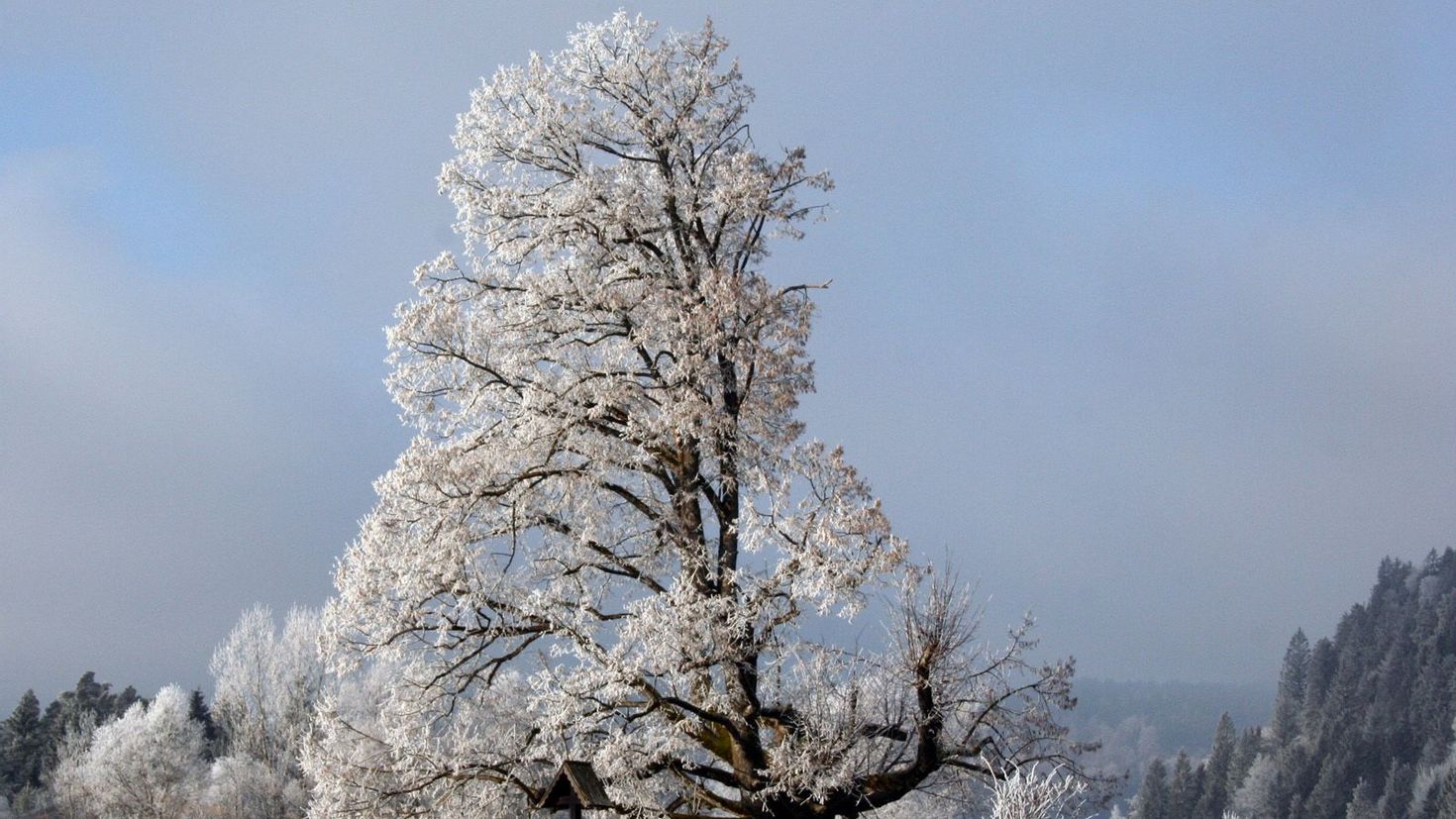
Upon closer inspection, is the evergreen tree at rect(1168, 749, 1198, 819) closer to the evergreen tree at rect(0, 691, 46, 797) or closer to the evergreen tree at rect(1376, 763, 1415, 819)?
the evergreen tree at rect(1376, 763, 1415, 819)

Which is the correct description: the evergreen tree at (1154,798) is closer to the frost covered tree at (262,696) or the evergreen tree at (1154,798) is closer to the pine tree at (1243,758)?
the pine tree at (1243,758)

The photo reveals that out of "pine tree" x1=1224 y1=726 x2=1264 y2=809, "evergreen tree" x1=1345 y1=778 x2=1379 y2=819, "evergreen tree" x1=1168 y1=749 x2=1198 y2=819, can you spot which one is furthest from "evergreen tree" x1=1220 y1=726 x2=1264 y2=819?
"evergreen tree" x1=1345 y1=778 x2=1379 y2=819

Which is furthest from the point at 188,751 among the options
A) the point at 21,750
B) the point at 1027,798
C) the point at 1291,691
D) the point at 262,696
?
the point at 1291,691

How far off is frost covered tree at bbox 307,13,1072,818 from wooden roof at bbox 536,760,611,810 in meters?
0.58

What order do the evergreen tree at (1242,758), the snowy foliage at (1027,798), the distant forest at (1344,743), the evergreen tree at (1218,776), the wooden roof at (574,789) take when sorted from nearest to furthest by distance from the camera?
1. the snowy foliage at (1027,798)
2. the wooden roof at (574,789)
3. the distant forest at (1344,743)
4. the evergreen tree at (1218,776)
5. the evergreen tree at (1242,758)

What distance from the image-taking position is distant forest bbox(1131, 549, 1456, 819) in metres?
75.9

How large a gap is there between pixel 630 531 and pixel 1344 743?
262 ft

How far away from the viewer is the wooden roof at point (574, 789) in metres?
9.93

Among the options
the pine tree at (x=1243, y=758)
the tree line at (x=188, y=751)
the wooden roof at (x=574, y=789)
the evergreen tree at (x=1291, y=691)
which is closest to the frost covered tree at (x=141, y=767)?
the tree line at (x=188, y=751)

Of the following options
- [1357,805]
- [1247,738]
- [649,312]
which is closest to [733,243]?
[649,312]

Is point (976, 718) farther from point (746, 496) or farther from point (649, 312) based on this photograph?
point (649, 312)

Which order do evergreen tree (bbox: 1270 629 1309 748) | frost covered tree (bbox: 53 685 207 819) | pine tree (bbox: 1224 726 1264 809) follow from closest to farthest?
frost covered tree (bbox: 53 685 207 819), pine tree (bbox: 1224 726 1264 809), evergreen tree (bbox: 1270 629 1309 748)

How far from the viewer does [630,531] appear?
41.9 feet

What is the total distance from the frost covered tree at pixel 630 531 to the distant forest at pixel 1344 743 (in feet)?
212
